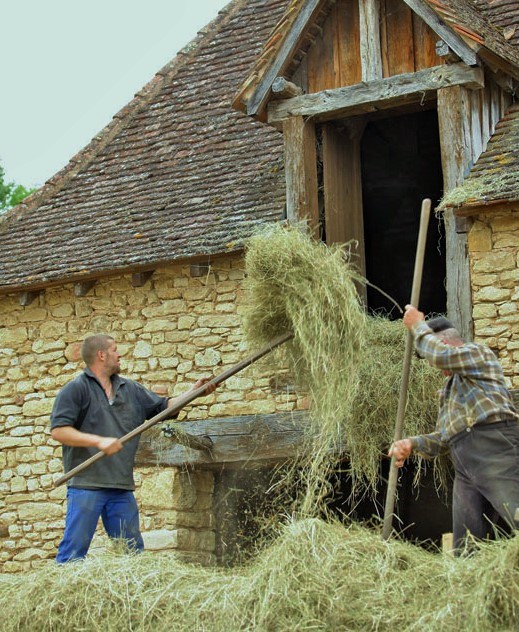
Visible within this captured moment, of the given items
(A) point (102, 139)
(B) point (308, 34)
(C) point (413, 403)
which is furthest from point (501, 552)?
(A) point (102, 139)

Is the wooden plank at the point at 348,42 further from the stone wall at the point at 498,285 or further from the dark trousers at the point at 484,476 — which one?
the dark trousers at the point at 484,476

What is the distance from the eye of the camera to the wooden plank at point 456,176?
862cm

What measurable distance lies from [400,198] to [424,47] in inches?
114

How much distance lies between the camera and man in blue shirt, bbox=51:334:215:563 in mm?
6832

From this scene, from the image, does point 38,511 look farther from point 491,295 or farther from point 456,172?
point 456,172

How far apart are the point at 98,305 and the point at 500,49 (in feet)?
14.7

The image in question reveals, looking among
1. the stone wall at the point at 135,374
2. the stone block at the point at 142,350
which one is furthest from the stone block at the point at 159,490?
the stone block at the point at 142,350

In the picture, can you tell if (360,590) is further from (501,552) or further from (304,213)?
(304,213)

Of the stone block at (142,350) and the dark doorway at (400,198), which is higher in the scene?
the dark doorway at (400,198)

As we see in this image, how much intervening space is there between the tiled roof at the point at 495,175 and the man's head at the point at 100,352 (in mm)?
2816

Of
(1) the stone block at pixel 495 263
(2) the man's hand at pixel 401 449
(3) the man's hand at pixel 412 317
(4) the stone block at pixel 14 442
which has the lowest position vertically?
(4) the stone block at pixel 14 442

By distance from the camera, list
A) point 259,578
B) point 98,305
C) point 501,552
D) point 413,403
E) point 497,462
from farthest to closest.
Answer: point 98,305 < point 413,403 < point 497,462 < point 259,578 < point 501,552

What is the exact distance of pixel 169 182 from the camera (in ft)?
36.8

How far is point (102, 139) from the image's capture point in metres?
12.5
